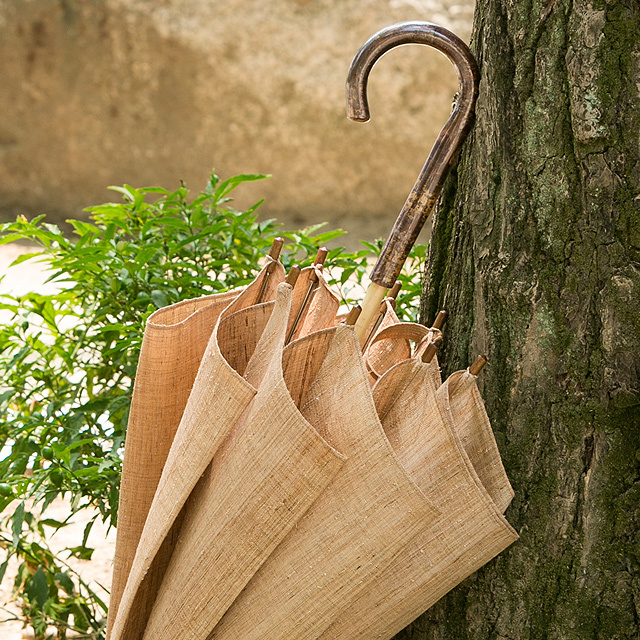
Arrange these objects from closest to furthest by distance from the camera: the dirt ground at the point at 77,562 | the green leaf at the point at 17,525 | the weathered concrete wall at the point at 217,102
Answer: the green leaf at the point at 17,525
the dirt ground at the point at 77,562
the weathered concrete wall at the point at 217,102

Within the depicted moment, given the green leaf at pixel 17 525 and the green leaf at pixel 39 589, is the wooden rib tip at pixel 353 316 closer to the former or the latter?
the green leaf at pixel 17 525

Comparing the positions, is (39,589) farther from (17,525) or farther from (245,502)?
(245,502)

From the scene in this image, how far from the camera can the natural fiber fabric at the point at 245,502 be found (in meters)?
0.55

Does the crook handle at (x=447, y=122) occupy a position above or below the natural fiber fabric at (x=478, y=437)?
above

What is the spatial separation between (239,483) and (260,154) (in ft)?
14.4

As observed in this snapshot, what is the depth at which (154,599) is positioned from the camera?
0.66 meters

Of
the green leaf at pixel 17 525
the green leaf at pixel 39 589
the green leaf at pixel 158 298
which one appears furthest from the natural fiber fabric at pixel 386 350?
the green leaf at pixel 39 589

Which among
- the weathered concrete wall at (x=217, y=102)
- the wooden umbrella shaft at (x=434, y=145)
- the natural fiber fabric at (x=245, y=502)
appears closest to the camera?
the natural fiber fabric at (x=245, y=502)

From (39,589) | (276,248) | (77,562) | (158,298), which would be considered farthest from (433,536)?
(77,562)

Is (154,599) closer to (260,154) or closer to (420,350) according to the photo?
(420,350)

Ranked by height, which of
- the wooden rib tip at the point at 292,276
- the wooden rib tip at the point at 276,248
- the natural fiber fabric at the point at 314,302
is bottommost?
the natural fiber fabric at the point at 314,302

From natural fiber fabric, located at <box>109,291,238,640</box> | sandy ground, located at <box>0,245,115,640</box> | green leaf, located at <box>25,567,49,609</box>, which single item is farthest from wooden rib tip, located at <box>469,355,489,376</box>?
sandy ground, located at <box>0,245,115,640</box>

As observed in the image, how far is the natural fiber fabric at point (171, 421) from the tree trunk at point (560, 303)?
22 cm

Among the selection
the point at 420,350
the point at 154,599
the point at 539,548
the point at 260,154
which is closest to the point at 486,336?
the point at 420,350
